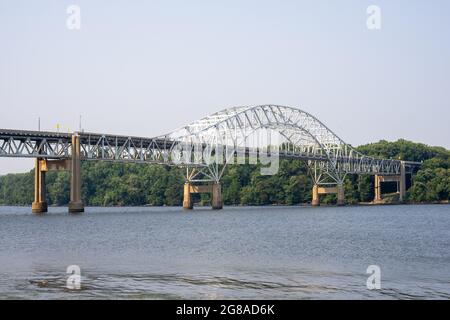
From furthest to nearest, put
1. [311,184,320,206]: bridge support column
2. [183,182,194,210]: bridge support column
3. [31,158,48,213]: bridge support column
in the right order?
[311,184,320,206]: bridge support column < [183,182,194,210]: bridge support column < [31,158,48,213]: bridge support column

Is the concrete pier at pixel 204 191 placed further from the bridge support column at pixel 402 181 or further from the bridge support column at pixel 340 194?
the bridge support column at pixel 402 181

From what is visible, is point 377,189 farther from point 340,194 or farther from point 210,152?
point 210,152

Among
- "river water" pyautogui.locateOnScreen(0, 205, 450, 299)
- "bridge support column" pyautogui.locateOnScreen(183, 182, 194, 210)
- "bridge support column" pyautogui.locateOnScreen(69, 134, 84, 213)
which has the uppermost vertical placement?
"bridge support column" pyautogui.locateOnScreen(69, 134, 84, 213)

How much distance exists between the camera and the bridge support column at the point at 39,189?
107188 millimetres

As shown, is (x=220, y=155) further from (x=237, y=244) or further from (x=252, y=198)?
(x=237, y=244)

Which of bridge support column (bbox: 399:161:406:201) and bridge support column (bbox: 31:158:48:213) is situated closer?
bridge support column (bbox: 31:158:48:213)

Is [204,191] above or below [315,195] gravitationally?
above

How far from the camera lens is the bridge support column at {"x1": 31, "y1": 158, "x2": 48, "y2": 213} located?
107188 millimetres

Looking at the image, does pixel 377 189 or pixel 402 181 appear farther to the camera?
pixel 402 181

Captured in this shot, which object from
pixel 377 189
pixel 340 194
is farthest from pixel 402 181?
pixel 340 194

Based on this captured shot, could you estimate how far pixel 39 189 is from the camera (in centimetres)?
10806

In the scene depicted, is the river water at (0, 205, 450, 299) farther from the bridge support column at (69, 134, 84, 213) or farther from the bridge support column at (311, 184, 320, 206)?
the bridge support column at (311, 184, 320, 206)

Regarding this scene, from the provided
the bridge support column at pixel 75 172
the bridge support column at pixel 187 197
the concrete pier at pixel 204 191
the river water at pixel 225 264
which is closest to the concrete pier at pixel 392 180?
the concrete pier at pixel 204 191

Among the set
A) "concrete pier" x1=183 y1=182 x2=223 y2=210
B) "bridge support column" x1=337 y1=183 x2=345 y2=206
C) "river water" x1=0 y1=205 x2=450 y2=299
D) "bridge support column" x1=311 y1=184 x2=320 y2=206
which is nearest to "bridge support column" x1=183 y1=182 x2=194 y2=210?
"concrete pier" x1=183 y1=182 x2=223 y2=210
